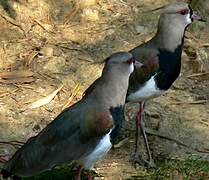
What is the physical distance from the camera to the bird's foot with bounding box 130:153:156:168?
561 centimetres

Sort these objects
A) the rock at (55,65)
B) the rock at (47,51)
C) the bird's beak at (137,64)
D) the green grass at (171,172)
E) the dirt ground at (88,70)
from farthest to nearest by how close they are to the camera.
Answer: the rock at (47,51), the rock at (55,65), the dirt ground at (88,70), the green grass at (171,172), the bird's beak at (137,64)

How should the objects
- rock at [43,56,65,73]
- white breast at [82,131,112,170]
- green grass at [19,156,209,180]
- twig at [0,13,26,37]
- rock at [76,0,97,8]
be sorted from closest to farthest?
white breast at [82,131,112,170] → green grass at [19,156,209,180] → rock at [43,56,65,73] → twig at [0,13,26,37] → rock at [76,0,97,8]

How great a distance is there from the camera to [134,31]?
716 cm

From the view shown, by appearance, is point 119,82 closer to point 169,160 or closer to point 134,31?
point 169,160

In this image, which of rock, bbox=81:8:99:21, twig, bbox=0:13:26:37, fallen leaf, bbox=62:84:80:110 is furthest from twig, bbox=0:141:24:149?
rock, bbox=81:8:99:21

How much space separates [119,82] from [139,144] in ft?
3.53

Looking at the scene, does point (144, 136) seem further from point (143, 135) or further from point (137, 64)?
point (137, 64)

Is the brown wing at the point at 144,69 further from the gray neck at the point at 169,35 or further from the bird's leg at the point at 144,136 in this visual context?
the bird's leg at the point at 144,136

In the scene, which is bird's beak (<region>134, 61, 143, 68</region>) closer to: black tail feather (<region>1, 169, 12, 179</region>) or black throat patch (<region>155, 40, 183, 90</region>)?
black throat patch (<region>155, 40, 183, 90</region>)

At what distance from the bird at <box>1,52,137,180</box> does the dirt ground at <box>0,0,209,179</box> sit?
0.68 metres

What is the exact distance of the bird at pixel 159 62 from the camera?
5586 millimetres

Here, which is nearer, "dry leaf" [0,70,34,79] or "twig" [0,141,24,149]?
"twig" [0,141,24,149]

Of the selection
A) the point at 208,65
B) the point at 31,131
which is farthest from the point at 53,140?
the point at 208,65

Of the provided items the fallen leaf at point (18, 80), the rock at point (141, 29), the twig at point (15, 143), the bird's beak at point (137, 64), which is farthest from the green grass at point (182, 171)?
the rock at point (141, 29)
